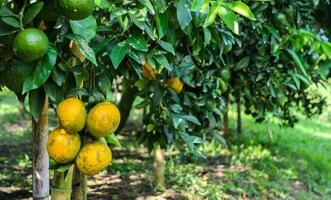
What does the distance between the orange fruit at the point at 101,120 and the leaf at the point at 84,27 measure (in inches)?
7.5

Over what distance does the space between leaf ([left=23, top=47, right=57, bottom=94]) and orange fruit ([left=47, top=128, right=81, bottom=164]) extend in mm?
167

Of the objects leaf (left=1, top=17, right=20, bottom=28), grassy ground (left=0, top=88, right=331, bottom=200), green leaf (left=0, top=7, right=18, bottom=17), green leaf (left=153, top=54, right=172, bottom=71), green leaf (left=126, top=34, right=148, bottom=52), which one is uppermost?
green leaf (left=0, top=7, right=18, bottom=17)

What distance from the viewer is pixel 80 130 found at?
1.36 meters

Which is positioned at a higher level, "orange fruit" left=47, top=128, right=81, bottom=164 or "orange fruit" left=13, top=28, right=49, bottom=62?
"orange fruit" left=13, top=28, right=49, bottom=62

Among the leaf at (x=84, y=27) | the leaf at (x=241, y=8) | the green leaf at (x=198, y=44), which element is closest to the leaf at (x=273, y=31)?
the green leaf at (x=198, y=44)

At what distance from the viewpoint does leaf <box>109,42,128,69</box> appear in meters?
1.46

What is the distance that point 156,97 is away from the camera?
2.20m

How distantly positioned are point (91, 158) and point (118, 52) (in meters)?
0.33

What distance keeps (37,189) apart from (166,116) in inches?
26.1

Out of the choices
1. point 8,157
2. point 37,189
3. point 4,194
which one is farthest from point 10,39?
point 8,157

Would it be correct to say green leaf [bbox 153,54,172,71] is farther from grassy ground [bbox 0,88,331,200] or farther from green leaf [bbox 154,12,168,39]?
grassy ground [bbox 0,88,331,200]

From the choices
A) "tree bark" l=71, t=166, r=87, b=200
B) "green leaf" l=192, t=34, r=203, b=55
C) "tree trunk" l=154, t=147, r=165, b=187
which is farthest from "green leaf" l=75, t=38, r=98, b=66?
"tree trunk" l=154, t=147, r=165, b=187

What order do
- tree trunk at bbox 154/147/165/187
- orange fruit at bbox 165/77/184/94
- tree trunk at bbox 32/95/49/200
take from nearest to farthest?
tree trunk at bbox 32/95/49/200 < orange fruit at bbox 165/77/184/94 < tree trunk at bbox 154/147/165/187

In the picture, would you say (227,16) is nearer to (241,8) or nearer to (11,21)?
(241,8)
